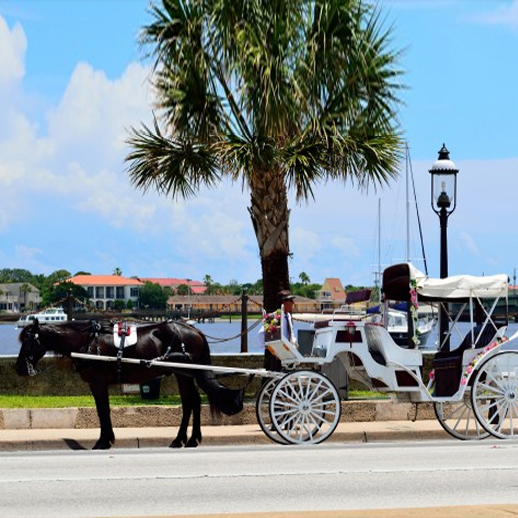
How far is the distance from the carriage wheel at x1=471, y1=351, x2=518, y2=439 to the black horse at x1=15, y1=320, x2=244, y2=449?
3393mm

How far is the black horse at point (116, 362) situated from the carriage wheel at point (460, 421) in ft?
10.2

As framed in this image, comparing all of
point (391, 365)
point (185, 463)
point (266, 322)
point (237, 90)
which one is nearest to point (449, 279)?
point (391, 365)

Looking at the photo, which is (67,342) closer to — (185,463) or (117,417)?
(117,417)

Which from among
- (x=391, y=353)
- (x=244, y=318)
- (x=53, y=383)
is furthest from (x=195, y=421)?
(x=244, y=318)

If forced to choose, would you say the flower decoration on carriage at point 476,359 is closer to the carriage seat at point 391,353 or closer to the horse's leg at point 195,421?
the carriage seat at point 391,353

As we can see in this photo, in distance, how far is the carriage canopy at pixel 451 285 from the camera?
59.3 ft

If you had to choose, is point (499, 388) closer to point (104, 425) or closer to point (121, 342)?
point (121, 342)

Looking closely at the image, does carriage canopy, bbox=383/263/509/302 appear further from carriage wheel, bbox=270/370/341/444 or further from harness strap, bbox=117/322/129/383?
harness strap, bbox=117/322/129/383

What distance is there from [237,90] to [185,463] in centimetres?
1089

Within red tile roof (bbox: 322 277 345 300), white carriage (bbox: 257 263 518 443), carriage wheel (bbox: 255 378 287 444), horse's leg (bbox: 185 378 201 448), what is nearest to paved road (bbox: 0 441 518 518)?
carriage wheel (bbox: 255 378 287 444)

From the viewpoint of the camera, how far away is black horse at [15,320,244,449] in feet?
57.9

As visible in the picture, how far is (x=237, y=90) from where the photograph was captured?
2414 centimetres

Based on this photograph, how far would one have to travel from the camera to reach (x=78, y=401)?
2256cm

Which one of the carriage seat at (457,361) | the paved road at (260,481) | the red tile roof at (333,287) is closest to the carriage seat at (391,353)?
the carriage seat at (457,361)
